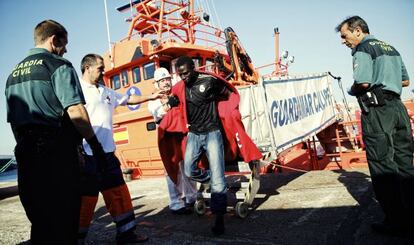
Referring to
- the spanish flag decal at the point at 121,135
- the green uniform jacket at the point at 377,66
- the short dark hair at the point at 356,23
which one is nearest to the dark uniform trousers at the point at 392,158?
the green uniform jacket at the point at 377,66

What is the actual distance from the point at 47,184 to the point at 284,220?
2525mm

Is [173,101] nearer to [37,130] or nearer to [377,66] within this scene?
[37,130]

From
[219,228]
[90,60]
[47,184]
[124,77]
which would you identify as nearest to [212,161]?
[219,228]

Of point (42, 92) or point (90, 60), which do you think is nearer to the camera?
point (42, 92)

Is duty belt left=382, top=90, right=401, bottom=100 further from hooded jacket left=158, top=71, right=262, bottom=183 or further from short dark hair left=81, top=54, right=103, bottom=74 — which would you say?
short dark hair left=81, top=54, right=103, bottom=74

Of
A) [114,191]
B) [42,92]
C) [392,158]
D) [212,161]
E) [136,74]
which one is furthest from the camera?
[136,74]

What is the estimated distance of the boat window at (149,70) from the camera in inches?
409

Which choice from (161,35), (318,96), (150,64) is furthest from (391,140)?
(161,35)

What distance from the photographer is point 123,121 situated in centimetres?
1063

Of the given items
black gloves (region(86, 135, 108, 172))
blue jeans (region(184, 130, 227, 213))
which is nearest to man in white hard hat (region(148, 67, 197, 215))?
blue jeans (region(184, 130, 227, 213))

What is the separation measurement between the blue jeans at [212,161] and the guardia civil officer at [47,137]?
59.7 inches

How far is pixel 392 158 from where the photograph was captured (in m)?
2.81

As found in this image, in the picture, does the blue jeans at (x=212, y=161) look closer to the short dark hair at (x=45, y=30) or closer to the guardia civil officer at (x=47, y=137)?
the guardia civil officer at (x=47, y=137)

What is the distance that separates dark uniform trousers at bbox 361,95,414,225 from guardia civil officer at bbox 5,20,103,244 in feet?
8.36
